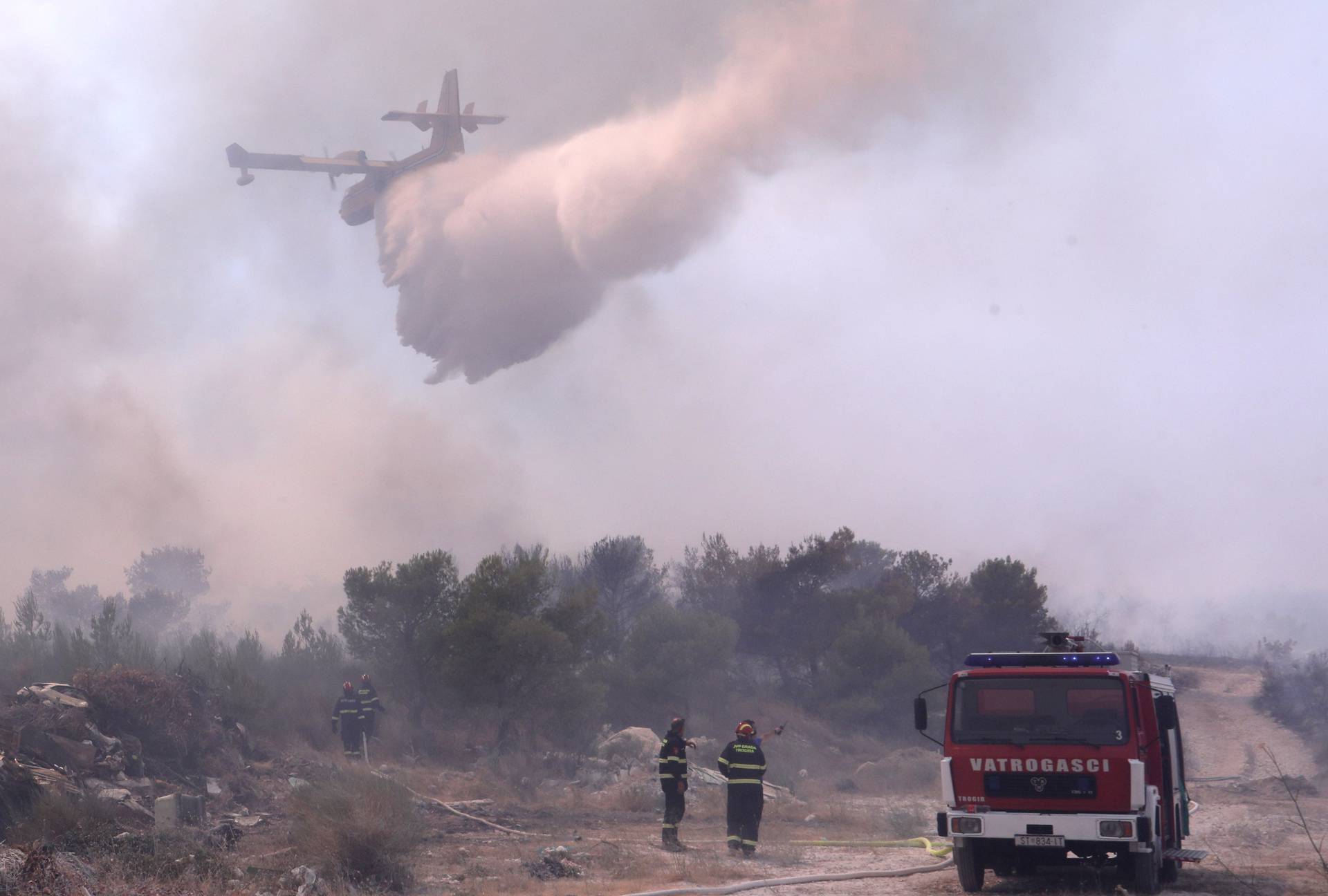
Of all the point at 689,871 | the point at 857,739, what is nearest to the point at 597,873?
the point at 689,871

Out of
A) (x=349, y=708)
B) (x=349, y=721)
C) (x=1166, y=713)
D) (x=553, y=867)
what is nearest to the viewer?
(x=1166, y=713)

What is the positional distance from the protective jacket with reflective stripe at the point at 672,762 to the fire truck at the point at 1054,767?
4777 mm

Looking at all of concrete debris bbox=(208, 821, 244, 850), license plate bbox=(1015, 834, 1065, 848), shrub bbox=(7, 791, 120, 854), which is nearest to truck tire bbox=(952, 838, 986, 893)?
license plate bbox=(1015, 834, 1065, 848)

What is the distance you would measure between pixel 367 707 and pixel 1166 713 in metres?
18.5

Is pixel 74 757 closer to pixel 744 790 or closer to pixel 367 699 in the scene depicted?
pixel 367 699

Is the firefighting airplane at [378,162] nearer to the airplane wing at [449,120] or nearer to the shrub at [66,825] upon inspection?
the airplane wing at [449,120]

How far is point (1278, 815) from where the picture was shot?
64.8ft

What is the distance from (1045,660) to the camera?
35.9 feet

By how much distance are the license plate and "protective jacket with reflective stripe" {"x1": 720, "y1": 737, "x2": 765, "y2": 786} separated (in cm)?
455

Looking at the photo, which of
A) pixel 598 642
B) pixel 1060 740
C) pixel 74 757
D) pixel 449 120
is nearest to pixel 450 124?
pixel 449 120

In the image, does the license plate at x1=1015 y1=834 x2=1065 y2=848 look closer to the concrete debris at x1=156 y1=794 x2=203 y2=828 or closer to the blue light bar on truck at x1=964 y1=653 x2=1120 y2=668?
the blue light bar on truck at x1=964 y1=653 x2=1120 y2=668

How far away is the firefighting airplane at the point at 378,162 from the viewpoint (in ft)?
126

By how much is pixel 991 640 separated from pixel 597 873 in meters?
31.0

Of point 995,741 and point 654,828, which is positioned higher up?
point 995,741
